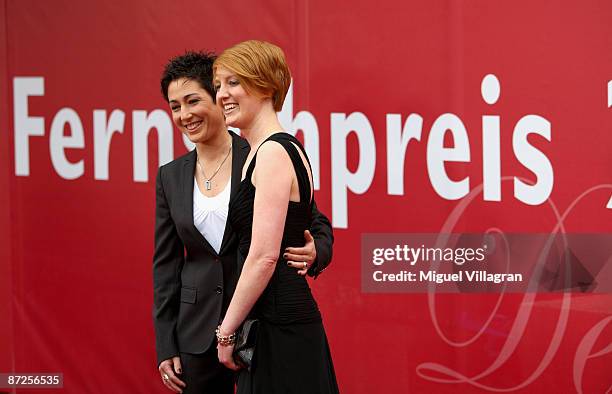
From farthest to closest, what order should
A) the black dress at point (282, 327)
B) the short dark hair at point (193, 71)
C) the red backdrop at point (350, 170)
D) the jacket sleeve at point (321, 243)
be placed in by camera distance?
the red backdrop at point (350, 170)
the short dark hair at point (193, 71)
the jacket sleeve at point (321, 243)
the black dress at point (282, 327)

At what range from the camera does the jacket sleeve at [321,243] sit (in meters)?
2.26

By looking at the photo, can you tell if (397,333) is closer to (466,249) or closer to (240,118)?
(466,249)

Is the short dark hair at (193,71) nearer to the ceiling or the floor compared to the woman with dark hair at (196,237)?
nearer to the ceiling

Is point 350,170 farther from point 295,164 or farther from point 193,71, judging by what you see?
point 295,164

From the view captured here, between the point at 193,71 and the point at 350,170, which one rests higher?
the point at 193,71

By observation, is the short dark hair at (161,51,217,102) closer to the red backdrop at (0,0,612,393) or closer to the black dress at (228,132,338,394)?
the black dress at (228,132,338,394)

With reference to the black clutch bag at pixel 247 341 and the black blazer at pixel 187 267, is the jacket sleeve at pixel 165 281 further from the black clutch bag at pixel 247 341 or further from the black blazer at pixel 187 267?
the black clutch bag at pixel 247 341

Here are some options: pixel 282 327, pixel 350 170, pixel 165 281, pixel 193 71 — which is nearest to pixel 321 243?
pixel 282 327

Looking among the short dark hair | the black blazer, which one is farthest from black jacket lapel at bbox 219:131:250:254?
the short dark hair

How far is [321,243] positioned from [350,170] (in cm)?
128

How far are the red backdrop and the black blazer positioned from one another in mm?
1117

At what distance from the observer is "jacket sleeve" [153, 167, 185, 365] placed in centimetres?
258

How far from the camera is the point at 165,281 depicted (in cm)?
260

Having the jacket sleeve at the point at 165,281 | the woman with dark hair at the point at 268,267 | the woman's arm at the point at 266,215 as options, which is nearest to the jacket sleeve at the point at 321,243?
the woman with dark hair at the point at 268,267
